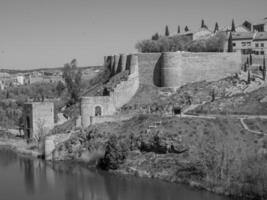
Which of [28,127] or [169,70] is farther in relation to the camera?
[28,127]

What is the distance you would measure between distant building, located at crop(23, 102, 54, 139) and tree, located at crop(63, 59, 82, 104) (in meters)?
5.78

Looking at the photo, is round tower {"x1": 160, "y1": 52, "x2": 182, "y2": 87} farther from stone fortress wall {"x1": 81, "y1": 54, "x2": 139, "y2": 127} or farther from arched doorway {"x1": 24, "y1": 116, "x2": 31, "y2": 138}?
arched doorway {"x1": 24, "y1": 116, "x2": 31, "y2": 138}

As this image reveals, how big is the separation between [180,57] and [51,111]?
12695 millimetres

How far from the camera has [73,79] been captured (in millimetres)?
51156

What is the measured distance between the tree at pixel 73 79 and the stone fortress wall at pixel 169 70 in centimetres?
849

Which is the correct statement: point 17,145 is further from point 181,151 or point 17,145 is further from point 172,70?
point 181,151

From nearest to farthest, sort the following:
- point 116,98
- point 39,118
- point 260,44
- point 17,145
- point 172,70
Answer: point 116,98 < point 172,70 < point 39,118 < point 17,145 < point 260,44

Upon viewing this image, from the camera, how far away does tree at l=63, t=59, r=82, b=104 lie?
1870 inches

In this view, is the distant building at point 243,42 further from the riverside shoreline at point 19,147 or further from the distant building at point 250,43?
the riverside shoreline at point 19,147

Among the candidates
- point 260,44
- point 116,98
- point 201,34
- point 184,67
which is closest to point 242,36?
point 260,44

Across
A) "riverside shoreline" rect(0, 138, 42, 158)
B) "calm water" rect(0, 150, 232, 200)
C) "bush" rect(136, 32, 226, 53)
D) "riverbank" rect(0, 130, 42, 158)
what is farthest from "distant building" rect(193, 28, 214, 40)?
"calm water" rect(0, 150, 232, 200)

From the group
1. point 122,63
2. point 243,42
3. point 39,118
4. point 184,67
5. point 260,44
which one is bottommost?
point 39,118

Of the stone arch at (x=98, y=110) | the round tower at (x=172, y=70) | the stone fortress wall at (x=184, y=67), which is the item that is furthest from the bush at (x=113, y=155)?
the stone fortress wall at (x=184, y=67)

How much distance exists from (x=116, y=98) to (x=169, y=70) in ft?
17.1
